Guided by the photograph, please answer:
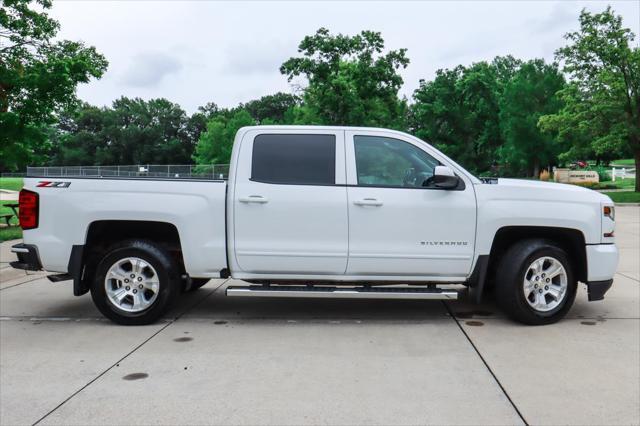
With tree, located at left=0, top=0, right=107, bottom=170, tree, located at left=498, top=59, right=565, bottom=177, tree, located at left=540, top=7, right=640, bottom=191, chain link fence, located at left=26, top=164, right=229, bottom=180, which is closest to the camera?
chain link fence, located at left=26, top=164, right=229, bottom=180

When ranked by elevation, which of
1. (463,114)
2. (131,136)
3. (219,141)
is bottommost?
(219,141)

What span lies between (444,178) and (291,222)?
1.56m

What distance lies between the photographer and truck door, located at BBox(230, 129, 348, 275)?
558 centimetres

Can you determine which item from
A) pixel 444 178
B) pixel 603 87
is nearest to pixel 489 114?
pixel 603 87

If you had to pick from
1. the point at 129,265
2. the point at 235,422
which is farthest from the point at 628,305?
the point at 129,265

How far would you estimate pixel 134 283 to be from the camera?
568cm

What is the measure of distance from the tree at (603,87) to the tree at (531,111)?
2015cm

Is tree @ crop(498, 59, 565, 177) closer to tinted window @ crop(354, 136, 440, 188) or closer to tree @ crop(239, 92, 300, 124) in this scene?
tinted window @ crop(354, 136, 440, 188)

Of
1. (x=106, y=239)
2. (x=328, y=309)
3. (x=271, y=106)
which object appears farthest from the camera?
(x=271, y=106)

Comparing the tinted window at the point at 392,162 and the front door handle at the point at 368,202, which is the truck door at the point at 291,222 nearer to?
the front door handle at the point at 368,202

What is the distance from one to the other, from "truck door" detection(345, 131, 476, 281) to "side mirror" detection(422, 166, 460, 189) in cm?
12

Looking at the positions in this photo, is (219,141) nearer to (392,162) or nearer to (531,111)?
(531,111)

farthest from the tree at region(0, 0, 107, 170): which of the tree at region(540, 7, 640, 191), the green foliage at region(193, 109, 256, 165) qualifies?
the green foliage at region(193, 109, 256, 165)

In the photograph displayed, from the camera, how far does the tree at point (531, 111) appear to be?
55.0m
